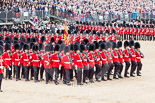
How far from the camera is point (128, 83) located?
17203 mm

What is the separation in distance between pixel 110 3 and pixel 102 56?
97.7 feet

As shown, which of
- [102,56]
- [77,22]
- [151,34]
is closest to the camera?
[102,56]

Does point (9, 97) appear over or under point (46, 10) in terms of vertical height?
under

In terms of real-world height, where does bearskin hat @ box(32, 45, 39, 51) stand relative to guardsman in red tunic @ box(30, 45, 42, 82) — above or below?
above

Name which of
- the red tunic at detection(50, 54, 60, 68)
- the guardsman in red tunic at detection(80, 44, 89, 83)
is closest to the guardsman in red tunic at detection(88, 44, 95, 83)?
the guardsman in red tunic at detection(80, 44, 89, 83)

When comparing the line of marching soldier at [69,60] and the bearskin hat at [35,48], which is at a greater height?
the bearskin hat at [35,48]

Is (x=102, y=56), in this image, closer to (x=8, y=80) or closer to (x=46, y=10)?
(x=8, y=80)

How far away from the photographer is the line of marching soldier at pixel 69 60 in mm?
16891

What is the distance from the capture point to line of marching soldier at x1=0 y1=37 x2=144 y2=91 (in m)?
16.9

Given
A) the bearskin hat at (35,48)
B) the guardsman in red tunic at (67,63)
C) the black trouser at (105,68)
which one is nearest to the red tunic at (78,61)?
the guardsman in red tunic at (67,63)

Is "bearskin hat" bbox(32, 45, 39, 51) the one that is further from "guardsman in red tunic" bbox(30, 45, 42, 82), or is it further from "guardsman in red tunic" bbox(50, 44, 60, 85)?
"guardsman in red tunic" bbox(50, 44, 60, 85)

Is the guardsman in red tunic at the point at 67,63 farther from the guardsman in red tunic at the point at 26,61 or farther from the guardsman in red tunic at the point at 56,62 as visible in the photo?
the guardsman in red tunic at the point at 26,61

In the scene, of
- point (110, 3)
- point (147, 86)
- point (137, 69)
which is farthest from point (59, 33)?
point (110, 3)

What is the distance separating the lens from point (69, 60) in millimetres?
16688
